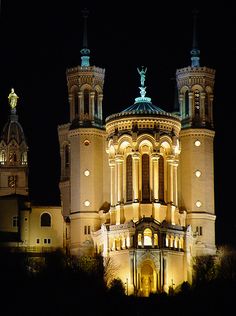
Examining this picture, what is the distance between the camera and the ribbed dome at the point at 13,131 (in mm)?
155125

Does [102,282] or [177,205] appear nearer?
[102,282]

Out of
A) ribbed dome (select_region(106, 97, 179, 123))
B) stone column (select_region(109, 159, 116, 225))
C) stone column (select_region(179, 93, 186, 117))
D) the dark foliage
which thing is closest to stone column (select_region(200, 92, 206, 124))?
stone column (select_region(179, 93, 186, 117))

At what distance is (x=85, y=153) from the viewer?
142 meters

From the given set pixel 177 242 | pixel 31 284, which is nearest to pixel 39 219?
pixel 177 242

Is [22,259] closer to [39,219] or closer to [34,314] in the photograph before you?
[39,219]

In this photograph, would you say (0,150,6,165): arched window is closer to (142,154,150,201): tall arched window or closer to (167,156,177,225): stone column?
(142,154,150,201): tall arched window

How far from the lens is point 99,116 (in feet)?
473

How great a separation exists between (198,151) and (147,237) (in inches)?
447

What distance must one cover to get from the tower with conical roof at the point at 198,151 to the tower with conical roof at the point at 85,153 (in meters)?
7.30

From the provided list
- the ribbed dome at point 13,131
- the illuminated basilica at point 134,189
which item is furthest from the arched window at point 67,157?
the ribbed dome at point 13,131

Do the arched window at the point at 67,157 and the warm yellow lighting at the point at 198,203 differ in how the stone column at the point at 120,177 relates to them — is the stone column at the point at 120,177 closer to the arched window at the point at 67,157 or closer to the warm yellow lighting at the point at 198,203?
the warm yellow lighting at the point at 198,203

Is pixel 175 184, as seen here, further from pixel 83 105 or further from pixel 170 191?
pixel 83 105

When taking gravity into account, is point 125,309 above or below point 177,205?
below

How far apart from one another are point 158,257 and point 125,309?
18302 mm
